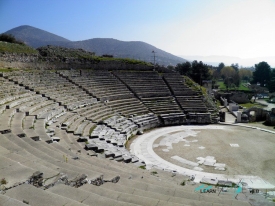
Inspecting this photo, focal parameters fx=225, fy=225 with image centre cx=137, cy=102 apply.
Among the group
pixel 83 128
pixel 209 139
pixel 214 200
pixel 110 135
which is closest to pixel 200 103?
pixel 209 139

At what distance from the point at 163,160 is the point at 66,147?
592 cm

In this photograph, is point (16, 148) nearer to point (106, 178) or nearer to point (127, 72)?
point (106, 178)

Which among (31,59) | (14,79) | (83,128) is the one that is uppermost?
(31,59)

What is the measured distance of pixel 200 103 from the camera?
25.7 m

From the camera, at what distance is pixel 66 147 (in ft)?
35.4

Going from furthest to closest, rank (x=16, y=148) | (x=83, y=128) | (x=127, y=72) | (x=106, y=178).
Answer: (x=127, y=72)
(x=83, y=128)
(x=16, y=148)
(x=106, y=178)

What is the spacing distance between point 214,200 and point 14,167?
493cm

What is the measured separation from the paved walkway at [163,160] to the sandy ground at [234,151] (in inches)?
17.0

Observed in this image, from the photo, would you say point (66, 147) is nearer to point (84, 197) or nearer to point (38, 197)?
point (84, 197)

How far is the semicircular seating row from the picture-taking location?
15.2 ft

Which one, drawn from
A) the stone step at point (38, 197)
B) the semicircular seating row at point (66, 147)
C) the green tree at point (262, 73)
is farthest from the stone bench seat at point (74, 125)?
the green tree at point (262, 73)

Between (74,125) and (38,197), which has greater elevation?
(38,197)

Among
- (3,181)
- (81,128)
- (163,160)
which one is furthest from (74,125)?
(3,181)

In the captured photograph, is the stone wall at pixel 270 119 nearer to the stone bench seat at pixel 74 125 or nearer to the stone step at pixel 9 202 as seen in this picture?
the stone bench seat at pixel 74 125
